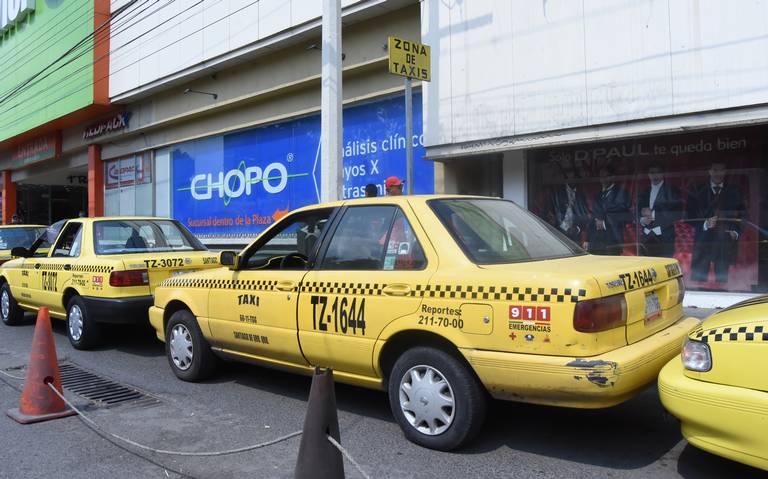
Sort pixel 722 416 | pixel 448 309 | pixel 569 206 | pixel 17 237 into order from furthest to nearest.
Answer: pixel 17 237
pixel 569 206
pixel 448 309
pixel 722 416

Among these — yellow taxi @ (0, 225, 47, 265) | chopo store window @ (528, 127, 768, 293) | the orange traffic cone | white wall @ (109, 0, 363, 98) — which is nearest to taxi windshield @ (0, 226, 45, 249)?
yellow taxi @ (0, 225, 47, 265)

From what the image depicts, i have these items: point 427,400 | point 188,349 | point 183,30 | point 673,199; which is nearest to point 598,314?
point 427,400

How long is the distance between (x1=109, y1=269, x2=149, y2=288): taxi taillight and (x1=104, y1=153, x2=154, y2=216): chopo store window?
522 inches

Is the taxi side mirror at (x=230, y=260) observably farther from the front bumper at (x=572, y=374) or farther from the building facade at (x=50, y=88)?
the building facade at (x=50, y=88)

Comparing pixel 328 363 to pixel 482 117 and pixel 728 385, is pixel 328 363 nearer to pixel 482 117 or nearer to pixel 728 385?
pixel 728 385

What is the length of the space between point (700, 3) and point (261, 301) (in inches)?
257

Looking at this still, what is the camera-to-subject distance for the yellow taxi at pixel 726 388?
2877 mm

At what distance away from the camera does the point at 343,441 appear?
4.14m

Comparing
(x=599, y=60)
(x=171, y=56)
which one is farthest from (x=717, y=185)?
(x=171, y=56)

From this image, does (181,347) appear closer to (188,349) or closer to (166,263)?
(188,349)

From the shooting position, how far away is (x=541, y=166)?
33.0ft

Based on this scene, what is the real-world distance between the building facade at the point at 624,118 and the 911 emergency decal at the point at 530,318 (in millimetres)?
5512

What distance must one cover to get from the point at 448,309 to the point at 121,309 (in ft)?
14.4

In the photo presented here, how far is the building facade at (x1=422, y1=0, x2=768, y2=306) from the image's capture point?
759 centimetres
